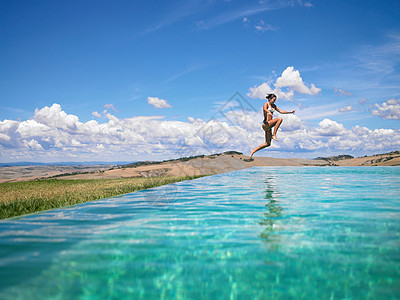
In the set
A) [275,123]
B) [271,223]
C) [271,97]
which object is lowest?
[271,223]

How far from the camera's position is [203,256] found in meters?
3.21

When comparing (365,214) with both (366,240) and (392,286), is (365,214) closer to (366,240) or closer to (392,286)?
(366,240)

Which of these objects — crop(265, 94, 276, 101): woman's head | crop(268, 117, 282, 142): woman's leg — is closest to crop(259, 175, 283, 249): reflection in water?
crop(268, 117, 282, 142): woman's leg

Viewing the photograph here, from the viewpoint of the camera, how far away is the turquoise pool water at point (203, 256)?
2.51 m

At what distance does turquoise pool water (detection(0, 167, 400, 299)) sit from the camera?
2510 millimetres

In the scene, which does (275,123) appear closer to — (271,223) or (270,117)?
(270,117)

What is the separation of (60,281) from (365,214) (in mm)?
5237

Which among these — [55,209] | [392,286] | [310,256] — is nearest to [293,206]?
[310,256]

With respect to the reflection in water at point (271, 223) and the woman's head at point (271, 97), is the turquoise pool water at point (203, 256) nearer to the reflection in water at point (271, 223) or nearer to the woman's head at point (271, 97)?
the reflection in water at point (271, 223)

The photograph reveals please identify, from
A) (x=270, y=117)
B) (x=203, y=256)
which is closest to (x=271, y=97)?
(x=270, y=117)

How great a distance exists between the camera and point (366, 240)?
375 cm

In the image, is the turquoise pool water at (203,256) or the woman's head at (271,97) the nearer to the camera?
the turquoise pool water at (203,256)

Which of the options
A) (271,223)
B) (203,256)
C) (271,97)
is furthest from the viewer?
(271,97)

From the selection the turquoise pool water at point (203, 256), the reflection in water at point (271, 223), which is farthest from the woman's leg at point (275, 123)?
the turquoise pool water at point (203, 256)
